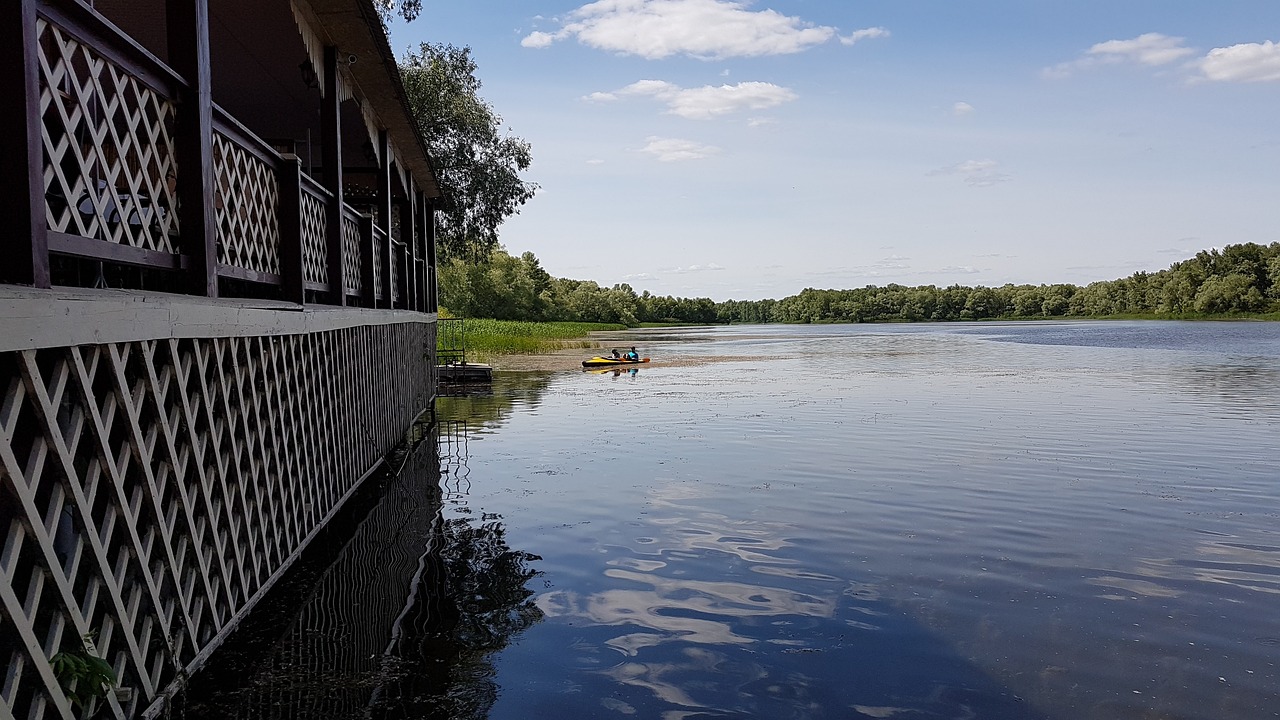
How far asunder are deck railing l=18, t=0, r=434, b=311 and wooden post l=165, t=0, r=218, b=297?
0.03 meters

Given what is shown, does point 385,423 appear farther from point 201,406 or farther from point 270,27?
point 201,406

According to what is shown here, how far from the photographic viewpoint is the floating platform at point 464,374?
28031mm

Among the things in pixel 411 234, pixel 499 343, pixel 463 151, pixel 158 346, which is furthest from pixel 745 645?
pixel 499 343

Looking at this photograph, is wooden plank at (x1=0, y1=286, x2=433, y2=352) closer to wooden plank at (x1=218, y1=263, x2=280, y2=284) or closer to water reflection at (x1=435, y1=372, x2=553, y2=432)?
wooden plank at (x1=218, y1=263, x2=280, y2=284)

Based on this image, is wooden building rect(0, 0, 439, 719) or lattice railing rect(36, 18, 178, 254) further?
A: lattice railing rect(36, 18, 178, 254)

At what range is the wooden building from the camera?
337 cm

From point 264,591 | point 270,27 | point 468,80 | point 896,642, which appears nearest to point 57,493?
point 264,591

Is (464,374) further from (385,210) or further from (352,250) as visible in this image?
(352,250)

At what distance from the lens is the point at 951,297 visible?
182625 mm

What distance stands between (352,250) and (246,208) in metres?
4.67

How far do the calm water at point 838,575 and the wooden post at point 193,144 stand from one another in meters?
2.50

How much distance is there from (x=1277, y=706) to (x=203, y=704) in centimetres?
593

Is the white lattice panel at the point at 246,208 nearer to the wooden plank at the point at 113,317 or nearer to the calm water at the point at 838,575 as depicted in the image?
the wooden plank at the point at 113,317

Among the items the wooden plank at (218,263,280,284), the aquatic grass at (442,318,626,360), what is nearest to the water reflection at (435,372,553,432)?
the wooden plank at (218,263,280,284)
